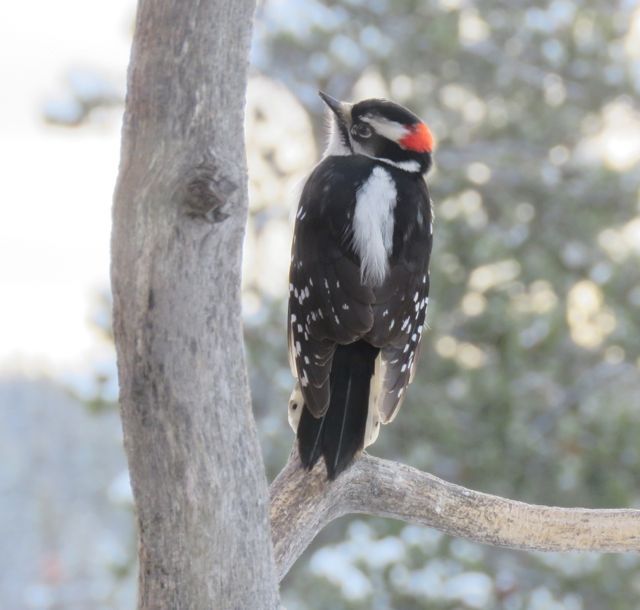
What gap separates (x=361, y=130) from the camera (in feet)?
11.1

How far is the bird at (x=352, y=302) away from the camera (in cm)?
270

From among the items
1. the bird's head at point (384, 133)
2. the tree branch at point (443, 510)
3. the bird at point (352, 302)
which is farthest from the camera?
the bird's head at point (384, 133)

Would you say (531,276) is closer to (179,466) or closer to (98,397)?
(98,397)

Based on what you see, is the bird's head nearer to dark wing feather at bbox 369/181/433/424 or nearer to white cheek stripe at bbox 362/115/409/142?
white cheek stripe at bbox 362/115/409/142

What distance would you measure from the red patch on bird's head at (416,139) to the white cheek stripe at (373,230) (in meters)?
0.34

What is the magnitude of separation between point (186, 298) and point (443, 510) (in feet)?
3.34

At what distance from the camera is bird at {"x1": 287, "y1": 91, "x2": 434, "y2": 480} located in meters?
2.70

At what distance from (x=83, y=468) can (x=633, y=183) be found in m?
8.33

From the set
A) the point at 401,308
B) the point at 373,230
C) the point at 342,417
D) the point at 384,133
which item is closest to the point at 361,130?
the point at 384,133

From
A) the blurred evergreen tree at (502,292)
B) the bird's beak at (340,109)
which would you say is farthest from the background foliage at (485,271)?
the bird's beak at (340,109)

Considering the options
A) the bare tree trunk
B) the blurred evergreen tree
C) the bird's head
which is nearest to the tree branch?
the bare tree trunk

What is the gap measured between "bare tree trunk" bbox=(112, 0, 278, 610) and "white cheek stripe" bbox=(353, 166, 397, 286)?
93 cm

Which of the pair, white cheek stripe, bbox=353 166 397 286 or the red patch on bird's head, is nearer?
white cheek stripe, bbox=353 166 397 286

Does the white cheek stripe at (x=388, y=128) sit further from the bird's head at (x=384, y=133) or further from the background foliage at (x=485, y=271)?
the background foliage at (x=485, y=271)
